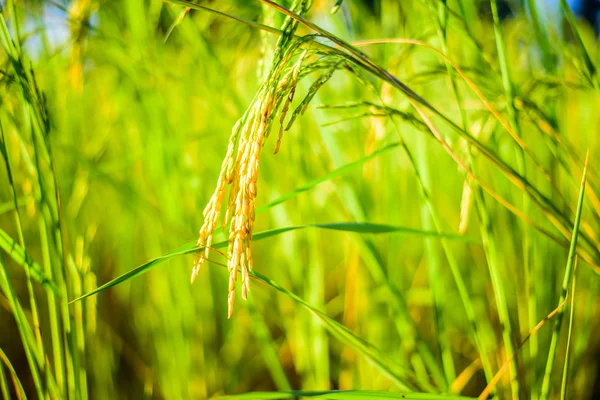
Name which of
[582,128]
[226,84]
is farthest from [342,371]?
[582,128]

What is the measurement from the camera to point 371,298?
0.79 m

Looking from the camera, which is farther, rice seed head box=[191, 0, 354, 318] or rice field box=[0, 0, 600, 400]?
rice field box=[0, 0, 600, 400]

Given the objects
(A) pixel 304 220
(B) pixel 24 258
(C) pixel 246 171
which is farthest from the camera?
(A) pixel 304 220

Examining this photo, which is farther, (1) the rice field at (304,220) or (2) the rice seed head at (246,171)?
(1) the rice field at (304,220)

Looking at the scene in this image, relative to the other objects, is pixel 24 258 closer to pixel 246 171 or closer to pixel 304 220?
pixel 246 171

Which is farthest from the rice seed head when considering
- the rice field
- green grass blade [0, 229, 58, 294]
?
green grass blade [0, 229, 58, 294]

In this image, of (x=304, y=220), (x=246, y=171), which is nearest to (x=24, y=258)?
(x=246, y=171)

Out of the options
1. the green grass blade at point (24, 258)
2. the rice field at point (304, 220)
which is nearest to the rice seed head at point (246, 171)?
the rice field at point (304, 220)

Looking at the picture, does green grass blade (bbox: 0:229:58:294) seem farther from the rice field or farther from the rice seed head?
the rice seed head

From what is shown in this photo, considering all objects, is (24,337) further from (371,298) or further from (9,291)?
(371,298)

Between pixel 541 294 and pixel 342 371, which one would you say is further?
pixel 342 371

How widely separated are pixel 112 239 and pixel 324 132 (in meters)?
0.69

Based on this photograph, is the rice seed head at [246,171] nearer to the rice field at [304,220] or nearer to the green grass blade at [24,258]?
the rice field at [304,220]

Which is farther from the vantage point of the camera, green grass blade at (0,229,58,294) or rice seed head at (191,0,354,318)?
green grass blade at (0,229,58,294)
